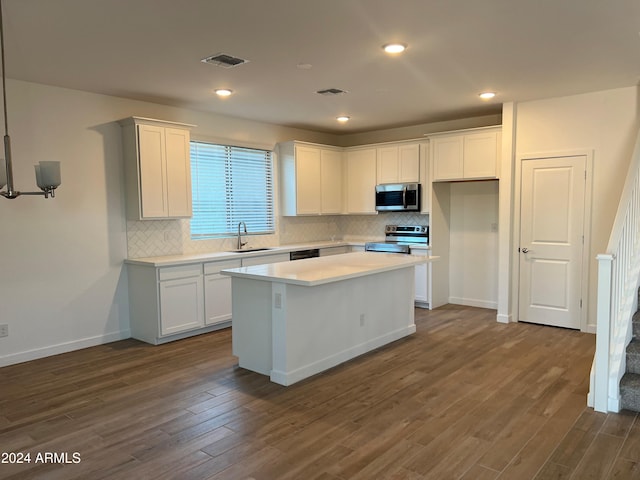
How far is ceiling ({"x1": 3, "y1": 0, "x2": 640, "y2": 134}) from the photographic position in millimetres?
2805

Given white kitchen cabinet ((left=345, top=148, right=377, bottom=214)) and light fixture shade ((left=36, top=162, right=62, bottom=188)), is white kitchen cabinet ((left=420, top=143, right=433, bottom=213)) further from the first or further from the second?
light fixture shade ((left=36, top=162, right=62, bottom=188))

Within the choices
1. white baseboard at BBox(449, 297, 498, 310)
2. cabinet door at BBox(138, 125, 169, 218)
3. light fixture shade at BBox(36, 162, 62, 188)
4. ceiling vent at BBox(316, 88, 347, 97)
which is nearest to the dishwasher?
cabinet door at BBox(138, 125, 169, 218)

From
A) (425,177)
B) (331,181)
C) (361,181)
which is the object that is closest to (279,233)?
(331,181)

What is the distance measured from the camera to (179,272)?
488 cm

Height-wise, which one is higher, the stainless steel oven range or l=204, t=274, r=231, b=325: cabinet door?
the stainless steel oven range

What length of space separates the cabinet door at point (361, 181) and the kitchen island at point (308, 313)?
2471 millimetres

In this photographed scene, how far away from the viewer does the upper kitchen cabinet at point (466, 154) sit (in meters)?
5.68

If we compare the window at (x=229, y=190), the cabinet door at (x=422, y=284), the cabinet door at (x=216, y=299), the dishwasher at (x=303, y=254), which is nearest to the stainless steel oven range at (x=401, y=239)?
the cabinet door at (x=422, y=284)

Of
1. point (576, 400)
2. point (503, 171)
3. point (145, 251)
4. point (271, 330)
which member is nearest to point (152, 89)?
point (145, 251)

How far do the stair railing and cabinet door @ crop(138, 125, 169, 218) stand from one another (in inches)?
162

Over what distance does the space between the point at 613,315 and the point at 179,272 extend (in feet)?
12.8

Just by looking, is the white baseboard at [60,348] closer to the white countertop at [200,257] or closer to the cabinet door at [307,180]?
the white countertop at [200,257]

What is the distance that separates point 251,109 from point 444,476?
4.53 meters

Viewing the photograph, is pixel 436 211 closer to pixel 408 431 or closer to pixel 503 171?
pixel 503 171
